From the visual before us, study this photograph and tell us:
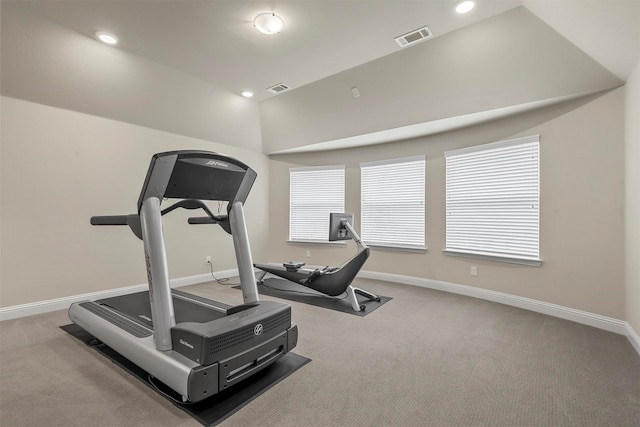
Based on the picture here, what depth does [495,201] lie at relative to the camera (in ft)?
12.3

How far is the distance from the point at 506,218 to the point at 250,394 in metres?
3.52

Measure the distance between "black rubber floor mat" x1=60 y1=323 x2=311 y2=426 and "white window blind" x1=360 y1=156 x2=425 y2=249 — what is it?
9.96 feet

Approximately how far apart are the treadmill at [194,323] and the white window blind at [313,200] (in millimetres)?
3321

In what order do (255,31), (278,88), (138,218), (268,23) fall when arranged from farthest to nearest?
(278,88), (255,31), (268,23), (138,218)

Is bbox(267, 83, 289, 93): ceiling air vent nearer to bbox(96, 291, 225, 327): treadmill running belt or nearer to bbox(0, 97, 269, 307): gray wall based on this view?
bbox(0, 97, 269, 307): gray wall

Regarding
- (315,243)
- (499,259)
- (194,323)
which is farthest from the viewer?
(315,243)

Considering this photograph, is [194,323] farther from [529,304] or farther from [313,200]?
[313,200]

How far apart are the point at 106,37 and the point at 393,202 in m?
4.23

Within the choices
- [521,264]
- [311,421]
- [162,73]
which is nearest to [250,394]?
[311,421]

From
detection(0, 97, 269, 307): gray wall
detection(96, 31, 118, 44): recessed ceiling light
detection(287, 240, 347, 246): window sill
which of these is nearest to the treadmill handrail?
detection(0, 97, 269, 307): gray wall

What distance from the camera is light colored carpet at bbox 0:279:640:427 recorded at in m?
1.59

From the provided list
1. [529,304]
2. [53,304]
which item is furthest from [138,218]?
[529,304]

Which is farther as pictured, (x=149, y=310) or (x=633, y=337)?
(x=149, y=310)

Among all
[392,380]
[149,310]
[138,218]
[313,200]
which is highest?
[313,200]
